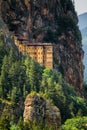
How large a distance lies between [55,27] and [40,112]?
60879mm

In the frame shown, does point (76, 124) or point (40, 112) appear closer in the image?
point (40, 112)

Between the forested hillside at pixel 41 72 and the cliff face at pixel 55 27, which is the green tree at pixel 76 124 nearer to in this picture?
the forested hillside at pixel 41 72

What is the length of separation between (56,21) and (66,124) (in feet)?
196

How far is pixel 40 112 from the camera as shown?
103 metres

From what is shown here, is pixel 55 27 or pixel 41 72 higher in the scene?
pixel 55 27

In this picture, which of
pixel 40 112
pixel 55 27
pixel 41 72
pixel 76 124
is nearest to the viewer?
pixel 40 112

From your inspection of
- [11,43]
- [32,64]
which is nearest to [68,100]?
[32,64]

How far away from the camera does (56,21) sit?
163625mm

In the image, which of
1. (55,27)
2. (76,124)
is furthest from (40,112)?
(55,27)

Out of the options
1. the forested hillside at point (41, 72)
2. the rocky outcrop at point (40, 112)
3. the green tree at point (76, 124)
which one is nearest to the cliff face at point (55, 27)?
the forested hillside at point (41, 72)

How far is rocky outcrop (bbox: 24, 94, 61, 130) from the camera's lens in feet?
333

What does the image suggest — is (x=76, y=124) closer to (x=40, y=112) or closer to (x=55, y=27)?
(x=40, y=112)

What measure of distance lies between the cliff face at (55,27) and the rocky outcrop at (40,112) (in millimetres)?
42832

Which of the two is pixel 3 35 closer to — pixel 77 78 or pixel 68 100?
pixel 68 100
